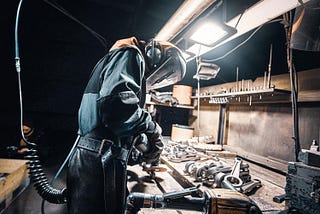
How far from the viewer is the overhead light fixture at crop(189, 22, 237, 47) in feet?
4.76

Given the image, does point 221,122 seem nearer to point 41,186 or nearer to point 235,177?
point 235,177

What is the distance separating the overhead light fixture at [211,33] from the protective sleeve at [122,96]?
595 mm

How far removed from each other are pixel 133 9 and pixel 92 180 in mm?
2881

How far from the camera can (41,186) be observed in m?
1.68

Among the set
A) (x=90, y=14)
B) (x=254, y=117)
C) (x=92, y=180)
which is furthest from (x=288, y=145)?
(x=90, y=14)

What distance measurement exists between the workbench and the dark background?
115 centimetres

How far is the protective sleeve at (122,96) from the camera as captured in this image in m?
1.15

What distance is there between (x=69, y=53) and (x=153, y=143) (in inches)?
175

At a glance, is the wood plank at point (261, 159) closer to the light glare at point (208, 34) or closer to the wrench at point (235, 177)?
the wrench at point (235, 177)

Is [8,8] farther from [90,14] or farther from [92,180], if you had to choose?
[92,180]

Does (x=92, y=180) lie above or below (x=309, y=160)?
below

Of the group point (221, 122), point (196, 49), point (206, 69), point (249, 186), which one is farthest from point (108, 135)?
point (221, 122)

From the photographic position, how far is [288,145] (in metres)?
2.09

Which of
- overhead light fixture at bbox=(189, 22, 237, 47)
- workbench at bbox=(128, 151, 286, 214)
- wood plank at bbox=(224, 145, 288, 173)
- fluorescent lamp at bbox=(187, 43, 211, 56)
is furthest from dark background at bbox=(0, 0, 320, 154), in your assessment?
workbench at bbox=(128, 151, 286, 214)
